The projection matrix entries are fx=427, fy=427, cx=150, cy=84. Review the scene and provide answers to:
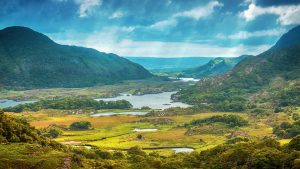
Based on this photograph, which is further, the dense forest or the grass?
the dense forest

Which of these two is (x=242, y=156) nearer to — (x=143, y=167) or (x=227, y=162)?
(x=227, y=162)

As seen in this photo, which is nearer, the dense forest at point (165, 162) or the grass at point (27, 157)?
Result: the grass at point (27, 157)

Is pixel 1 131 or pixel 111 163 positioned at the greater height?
pixel 1 131

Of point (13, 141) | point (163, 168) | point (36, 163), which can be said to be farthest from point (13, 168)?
point (163, 168)

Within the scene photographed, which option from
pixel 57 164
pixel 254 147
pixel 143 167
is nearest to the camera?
pixel 57 164

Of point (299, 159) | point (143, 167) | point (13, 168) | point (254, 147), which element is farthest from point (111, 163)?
point (299, 159)

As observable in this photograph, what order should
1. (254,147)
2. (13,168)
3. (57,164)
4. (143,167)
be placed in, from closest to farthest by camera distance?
(13,168) < (57,164) < (143,167) < (254,147)

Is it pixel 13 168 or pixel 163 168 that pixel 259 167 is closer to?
pixel 163 168

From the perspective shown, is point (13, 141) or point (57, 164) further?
point (13, 141)

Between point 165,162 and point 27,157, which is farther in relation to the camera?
point 165,162

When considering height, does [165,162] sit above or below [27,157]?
below
